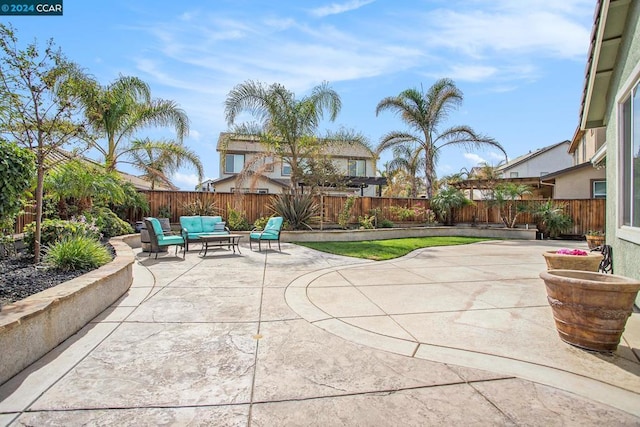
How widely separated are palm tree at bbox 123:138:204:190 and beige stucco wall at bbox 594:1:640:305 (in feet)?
50.5

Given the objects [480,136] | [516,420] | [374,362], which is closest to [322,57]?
[374,362]

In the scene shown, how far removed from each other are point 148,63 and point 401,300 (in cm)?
904

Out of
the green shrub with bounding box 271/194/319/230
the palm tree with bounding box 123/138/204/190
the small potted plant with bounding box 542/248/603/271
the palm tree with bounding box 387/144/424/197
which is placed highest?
the palm tree with bounding box 387/144/424/197

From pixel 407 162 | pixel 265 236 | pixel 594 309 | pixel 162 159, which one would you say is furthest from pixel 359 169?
pixel 594 309

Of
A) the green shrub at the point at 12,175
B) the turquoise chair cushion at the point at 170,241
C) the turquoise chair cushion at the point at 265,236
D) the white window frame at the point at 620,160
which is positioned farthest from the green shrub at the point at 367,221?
the green shrub at the point at 12,175

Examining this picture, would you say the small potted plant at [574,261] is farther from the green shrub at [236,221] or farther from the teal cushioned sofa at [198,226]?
the green shrub at [236,221]

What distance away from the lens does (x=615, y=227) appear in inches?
212

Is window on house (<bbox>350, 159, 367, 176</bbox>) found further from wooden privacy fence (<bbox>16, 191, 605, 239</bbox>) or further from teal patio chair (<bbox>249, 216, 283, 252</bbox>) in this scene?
teal patio chair (<bbox>249, 216, 283, 252</bbox>)

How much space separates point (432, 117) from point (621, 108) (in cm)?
1388

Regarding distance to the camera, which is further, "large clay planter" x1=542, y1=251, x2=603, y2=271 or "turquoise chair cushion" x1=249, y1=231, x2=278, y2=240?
"turquoise chair cushion" x1=249, y1=231, x2=278, y2=240

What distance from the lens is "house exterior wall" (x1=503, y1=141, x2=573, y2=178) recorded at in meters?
31.1

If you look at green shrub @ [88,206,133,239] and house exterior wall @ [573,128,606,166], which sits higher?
house exterior wall @ [573,128,606,166]

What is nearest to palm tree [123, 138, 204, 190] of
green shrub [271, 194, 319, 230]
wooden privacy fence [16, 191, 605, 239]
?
wooden privacy fence [16, 191, 605, 239]

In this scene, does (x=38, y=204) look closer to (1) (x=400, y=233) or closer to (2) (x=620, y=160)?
(2) (x=620, y=160)
